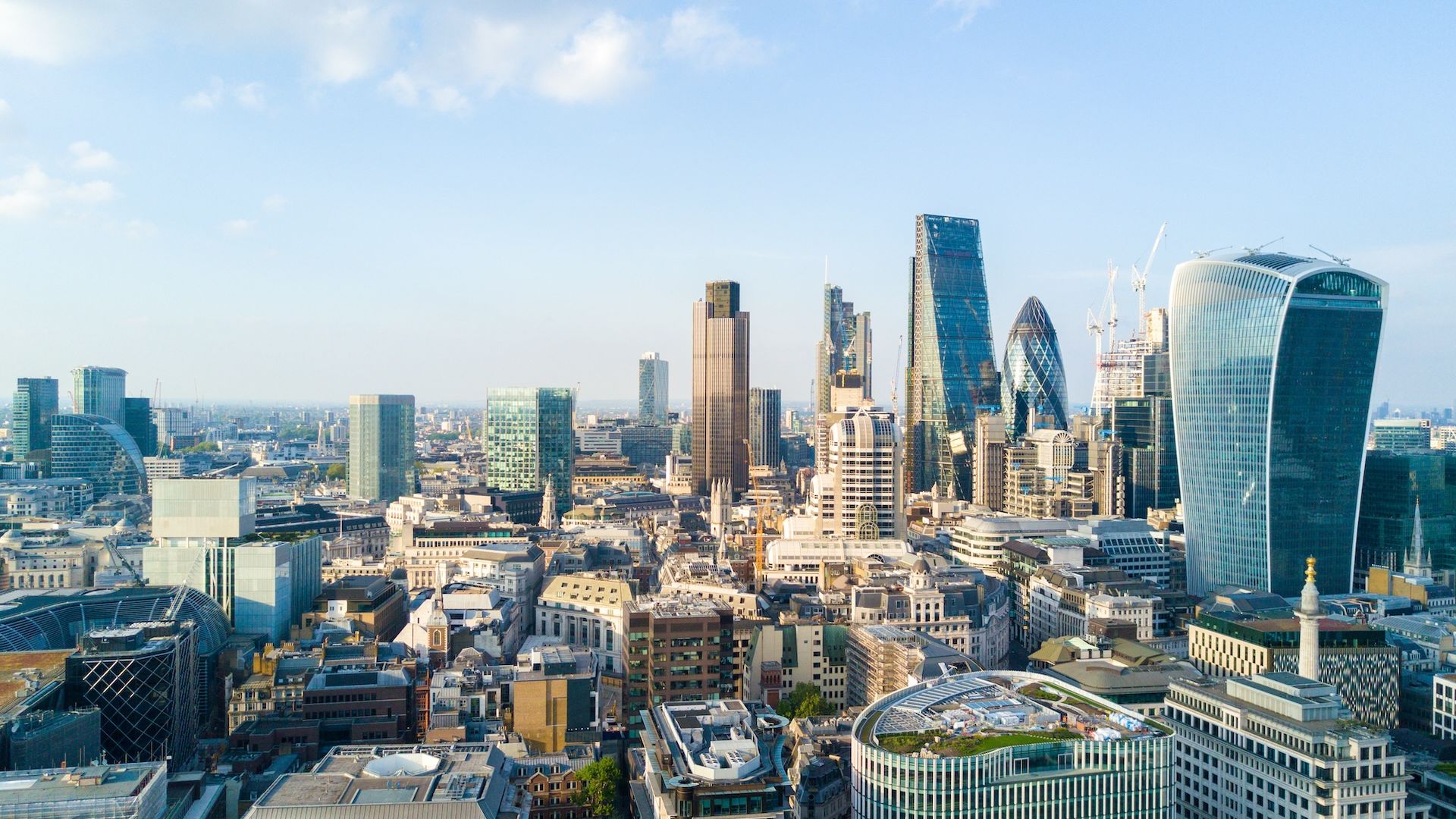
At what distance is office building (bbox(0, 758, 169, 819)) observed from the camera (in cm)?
4444

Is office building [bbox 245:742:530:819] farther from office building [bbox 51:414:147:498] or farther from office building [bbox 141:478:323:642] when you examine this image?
office building [bbox 51:414:147:498]

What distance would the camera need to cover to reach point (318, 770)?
51.9 meters

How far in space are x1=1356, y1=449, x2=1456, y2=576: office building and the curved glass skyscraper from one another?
13.9m

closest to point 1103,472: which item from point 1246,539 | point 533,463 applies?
point 1246,539

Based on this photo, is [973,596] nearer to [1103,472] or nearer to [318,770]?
[318,770]

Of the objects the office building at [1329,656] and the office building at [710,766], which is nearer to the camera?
the office building at [710,766]

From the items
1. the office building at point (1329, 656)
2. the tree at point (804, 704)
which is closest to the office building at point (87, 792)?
the tree at point (804, 704)

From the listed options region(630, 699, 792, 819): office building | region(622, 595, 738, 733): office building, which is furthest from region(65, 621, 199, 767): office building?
region(622, 595, 738, 733): office building

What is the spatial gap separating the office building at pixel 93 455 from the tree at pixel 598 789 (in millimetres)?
158409

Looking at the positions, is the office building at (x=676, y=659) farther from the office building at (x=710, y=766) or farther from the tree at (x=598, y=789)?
the tree at (x=598, y=789)

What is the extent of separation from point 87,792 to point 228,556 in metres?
50.8

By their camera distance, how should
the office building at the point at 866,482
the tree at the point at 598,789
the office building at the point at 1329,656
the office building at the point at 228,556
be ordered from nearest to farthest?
the tree at the point at 598,789
the office building at the point at 1329,656
the office building at the point at 228,556
the office building at the point at 866,482

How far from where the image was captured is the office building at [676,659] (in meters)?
78.9

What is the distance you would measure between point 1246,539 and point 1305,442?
10.6 m
